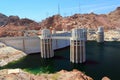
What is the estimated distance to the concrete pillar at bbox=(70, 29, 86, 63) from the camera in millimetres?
71125

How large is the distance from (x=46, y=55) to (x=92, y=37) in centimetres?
7199

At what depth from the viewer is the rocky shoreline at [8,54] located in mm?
74475

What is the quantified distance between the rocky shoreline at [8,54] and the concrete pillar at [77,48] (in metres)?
25.6

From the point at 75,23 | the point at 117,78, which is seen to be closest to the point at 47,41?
the point at 117,78

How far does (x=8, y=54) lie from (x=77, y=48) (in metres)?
31.3

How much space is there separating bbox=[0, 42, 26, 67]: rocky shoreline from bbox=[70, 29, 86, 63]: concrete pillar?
2556 cm

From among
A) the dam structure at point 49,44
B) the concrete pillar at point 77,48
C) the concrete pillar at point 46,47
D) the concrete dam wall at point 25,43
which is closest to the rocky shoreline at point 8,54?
the concrete dam wall at point 25,43

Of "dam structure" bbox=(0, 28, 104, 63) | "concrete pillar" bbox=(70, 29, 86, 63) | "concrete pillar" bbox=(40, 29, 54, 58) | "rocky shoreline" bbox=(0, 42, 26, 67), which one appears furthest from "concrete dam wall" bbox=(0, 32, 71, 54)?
"concrete pillar" bbox=(70, 29, 86, 63)

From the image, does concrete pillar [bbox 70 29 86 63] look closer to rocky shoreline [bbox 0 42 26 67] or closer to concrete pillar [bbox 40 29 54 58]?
concrete pillar [bbox 40 29 54 58]

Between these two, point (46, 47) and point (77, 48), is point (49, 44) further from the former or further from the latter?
point (77, 48)

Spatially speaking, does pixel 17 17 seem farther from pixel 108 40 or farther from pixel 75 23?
pixel 108 40

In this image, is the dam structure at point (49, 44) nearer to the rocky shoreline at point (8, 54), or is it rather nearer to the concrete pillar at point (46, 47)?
the concrete pillar at point (46, 47)

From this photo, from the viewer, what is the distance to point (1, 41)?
90438mm

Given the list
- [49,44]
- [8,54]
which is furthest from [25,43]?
[49,44]
